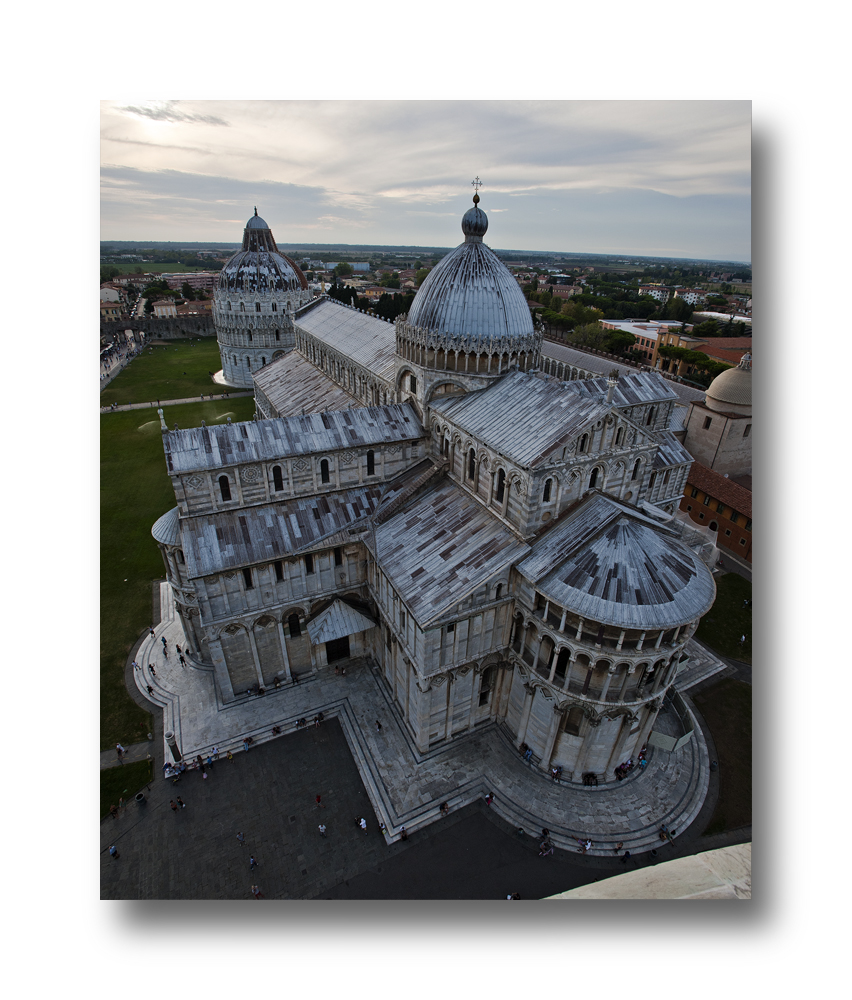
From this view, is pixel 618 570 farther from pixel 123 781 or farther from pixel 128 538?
pixel 128 538

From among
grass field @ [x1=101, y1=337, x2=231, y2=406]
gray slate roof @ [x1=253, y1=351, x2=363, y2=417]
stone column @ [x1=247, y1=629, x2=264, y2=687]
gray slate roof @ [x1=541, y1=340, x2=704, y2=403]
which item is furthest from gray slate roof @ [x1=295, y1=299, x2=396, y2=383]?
grass field @ [x1=101, y1=337, x2=231, y2=406]

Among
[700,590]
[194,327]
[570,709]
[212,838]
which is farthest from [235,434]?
[194,327]

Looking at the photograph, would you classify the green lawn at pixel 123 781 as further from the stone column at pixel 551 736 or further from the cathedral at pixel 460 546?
the stone column at pixel 551 736

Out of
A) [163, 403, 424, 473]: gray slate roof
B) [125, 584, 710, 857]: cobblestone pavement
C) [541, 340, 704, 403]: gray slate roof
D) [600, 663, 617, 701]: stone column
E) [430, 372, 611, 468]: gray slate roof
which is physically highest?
[541, 340, 704, 403]: gray slate roof

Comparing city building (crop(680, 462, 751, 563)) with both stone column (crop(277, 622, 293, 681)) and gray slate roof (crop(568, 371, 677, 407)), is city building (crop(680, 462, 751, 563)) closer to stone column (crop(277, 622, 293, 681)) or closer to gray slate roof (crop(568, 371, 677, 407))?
gray slate roof (crop(568, 371, 677, 407))

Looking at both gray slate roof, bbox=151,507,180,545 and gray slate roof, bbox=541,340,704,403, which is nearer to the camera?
gray slate roof, bbox=151,507,180,545

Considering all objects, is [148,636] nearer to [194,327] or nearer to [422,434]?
[422,434]
